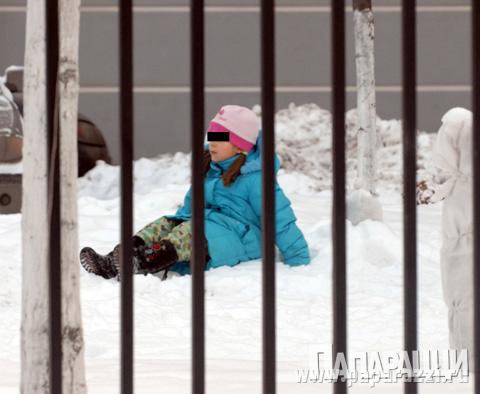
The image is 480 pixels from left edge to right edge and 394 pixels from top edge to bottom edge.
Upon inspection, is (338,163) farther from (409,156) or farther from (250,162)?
(250,162)

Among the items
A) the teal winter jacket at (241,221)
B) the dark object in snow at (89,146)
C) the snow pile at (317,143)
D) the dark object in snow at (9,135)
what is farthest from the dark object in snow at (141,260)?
the snow pile at (317,143)

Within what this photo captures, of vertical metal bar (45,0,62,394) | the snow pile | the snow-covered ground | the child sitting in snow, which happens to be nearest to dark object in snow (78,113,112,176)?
the snow pile

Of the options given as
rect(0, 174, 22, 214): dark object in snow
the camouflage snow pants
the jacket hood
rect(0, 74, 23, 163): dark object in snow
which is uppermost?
rect(0, 74, 23, 163): dark object in snow

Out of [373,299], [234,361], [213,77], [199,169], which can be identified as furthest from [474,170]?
[213,77]

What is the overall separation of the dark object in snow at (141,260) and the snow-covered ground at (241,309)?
0.22 ft

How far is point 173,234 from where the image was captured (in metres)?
5.47

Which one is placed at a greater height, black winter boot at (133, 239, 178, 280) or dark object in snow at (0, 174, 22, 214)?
dark object in snow at (0, 174, 22, 214)

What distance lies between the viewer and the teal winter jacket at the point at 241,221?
215 inches

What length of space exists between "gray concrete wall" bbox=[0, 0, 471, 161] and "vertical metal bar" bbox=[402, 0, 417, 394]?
7.14m

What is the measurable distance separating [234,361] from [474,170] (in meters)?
1.51

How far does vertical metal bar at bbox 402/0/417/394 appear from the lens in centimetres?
218

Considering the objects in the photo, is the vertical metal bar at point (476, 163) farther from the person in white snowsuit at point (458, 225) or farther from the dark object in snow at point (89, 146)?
the dark object in snow at point (89, 146)

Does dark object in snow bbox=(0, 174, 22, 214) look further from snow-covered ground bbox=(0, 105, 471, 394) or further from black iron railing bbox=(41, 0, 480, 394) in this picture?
black iron railing bbox=(41, 0, 480, 394)

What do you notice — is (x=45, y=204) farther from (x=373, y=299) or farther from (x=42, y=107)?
(x=373, y=299)
